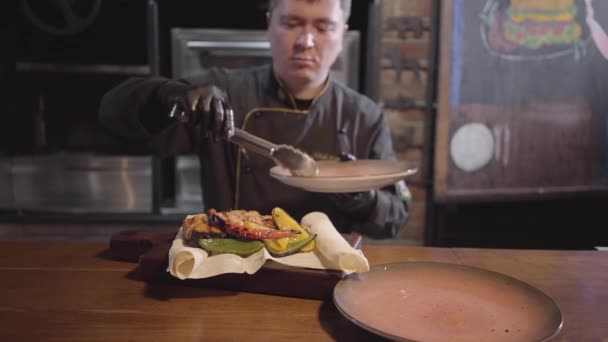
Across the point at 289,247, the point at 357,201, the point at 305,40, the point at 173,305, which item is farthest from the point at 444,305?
the point at 305,40

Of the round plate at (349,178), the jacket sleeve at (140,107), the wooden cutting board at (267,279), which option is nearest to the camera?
the wooden cutting board at (267,279)

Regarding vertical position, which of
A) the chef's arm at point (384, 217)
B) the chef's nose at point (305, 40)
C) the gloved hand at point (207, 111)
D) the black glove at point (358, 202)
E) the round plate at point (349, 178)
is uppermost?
the chef's nose at point (305, 40)

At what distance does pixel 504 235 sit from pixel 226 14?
1924 millimetres

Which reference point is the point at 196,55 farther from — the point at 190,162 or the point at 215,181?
the point at 215,181

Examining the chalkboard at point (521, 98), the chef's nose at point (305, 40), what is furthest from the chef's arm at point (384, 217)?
the chalkboard at point (521, 98)

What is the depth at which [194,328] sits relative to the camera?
0.71 m

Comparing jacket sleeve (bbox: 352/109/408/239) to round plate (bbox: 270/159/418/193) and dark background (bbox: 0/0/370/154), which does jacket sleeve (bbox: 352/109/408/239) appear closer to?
round plate (bbox: 270/159/418/193)

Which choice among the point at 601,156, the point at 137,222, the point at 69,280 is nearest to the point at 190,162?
the point at 137,222

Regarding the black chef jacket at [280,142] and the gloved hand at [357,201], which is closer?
the gloved hand at [357,201]

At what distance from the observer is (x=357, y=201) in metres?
1.49

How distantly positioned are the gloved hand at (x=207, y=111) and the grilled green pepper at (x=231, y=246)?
29 centimetres

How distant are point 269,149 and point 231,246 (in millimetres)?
288

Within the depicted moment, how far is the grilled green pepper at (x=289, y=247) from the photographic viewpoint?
2.80 feet

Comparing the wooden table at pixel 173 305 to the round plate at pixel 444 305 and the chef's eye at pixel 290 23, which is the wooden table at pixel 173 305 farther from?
the chef's eye at pixel 290 23
